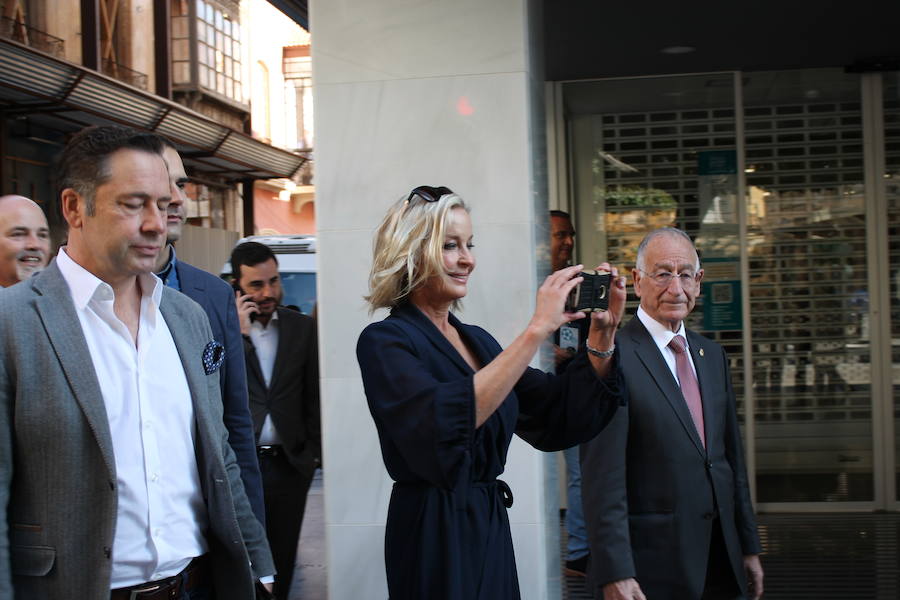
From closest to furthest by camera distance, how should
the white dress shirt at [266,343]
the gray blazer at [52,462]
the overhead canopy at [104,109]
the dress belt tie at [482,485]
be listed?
the gray blazer at [52,462], the dress belt tie at [482,485], the white dress shirt at [266,343], the overhead canopy at [104,109]

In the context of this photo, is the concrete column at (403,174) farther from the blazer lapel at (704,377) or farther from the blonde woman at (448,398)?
the blonde woman at (448,398)

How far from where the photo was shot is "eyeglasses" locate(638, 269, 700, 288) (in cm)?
364

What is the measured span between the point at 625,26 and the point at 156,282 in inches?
182

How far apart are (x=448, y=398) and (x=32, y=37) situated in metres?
16.0

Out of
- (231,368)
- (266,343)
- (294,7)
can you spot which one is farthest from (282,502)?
(294,7)

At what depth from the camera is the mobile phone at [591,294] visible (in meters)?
2.69

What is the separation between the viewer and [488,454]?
Answer: 270 centimetres

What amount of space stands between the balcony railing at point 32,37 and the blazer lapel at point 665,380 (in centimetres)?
1408

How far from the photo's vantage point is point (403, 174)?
4270mm

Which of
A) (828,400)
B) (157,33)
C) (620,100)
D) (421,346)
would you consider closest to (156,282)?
(421,346)

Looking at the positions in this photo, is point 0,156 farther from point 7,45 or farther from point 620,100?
point 620,100

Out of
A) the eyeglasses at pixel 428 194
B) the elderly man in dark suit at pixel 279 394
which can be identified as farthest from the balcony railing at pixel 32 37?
the eyeglasses at pixel 428 194

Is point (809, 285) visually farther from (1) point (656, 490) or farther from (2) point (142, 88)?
(2) point (142, 88)

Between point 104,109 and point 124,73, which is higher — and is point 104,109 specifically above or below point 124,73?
below
